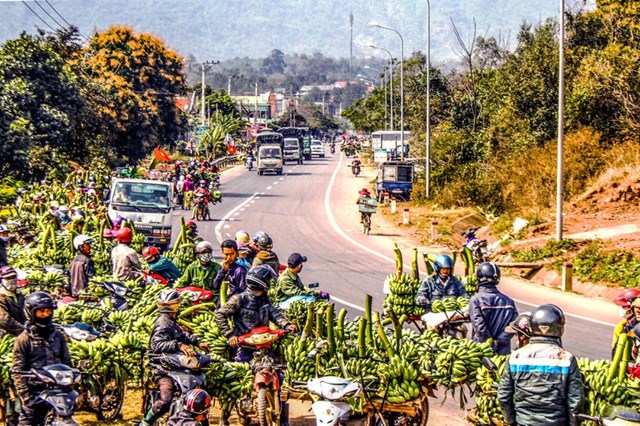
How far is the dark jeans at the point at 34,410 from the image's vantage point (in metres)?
8.72

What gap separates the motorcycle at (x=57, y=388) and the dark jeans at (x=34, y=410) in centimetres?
6

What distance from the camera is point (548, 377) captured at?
22.9ft

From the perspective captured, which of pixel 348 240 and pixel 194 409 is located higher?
pixel 194 409

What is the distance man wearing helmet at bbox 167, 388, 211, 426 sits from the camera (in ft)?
26.5

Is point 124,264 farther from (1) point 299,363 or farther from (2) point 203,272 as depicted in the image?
(1) point 299,363

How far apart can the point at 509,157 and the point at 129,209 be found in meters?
19.2

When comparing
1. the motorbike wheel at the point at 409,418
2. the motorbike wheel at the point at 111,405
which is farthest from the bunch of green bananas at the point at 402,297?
the motorbike wheel at the point at 111,405

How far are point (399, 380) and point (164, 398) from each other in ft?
6.84

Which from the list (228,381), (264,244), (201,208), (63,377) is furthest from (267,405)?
(201,208)

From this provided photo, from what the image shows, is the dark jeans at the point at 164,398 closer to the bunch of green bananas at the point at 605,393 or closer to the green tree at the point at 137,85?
the bunch of green bananas at the point at 605,393

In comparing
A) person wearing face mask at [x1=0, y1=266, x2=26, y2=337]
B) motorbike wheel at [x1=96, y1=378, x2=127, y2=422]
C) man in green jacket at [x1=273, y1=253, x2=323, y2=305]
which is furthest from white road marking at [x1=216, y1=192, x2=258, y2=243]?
motorbike wheel at [x1=96, y1=378, x2=127, y2=422]

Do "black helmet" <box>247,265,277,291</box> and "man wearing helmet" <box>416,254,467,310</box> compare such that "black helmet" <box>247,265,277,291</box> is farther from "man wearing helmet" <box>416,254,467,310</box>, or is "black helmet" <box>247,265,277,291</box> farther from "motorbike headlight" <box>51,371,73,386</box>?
"man wearing helmet" <box>416,254,467,310</box>

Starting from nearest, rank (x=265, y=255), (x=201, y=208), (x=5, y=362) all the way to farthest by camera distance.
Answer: (x=5, y=362)
(x=265, y=255)
(x=201, y=208)

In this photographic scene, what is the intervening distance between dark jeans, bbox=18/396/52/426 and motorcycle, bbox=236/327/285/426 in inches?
74.2
